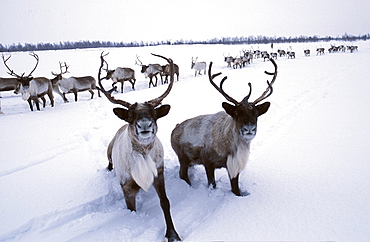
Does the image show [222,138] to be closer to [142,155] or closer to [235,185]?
[235,185]

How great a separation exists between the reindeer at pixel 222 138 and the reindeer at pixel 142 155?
851 millimetres

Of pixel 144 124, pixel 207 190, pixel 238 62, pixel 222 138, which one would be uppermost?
pixel 238 62

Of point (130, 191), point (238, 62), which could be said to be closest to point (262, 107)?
point (130, 191)

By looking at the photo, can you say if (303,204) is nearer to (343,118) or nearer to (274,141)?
(274,141)

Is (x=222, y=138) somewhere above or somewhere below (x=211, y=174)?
above

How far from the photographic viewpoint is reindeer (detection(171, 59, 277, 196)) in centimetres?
279

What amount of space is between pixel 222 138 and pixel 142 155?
3.87ft

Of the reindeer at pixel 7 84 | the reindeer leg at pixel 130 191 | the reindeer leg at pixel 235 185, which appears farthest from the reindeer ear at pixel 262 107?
the reindeer at pixel 7 84

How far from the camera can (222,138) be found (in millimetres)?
3182

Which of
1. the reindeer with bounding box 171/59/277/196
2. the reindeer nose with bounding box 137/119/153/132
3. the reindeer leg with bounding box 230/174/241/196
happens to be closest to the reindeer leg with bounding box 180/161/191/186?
the reindeer with bounding box 171/59/277/196

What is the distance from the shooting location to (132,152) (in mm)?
2553

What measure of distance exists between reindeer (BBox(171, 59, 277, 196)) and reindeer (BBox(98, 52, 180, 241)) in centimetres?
85

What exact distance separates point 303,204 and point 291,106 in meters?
5.22

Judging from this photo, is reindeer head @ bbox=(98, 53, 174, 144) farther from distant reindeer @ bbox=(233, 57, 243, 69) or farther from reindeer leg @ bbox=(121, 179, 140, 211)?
distant reindeer @ bbox=(233, 57, 243, 69)
